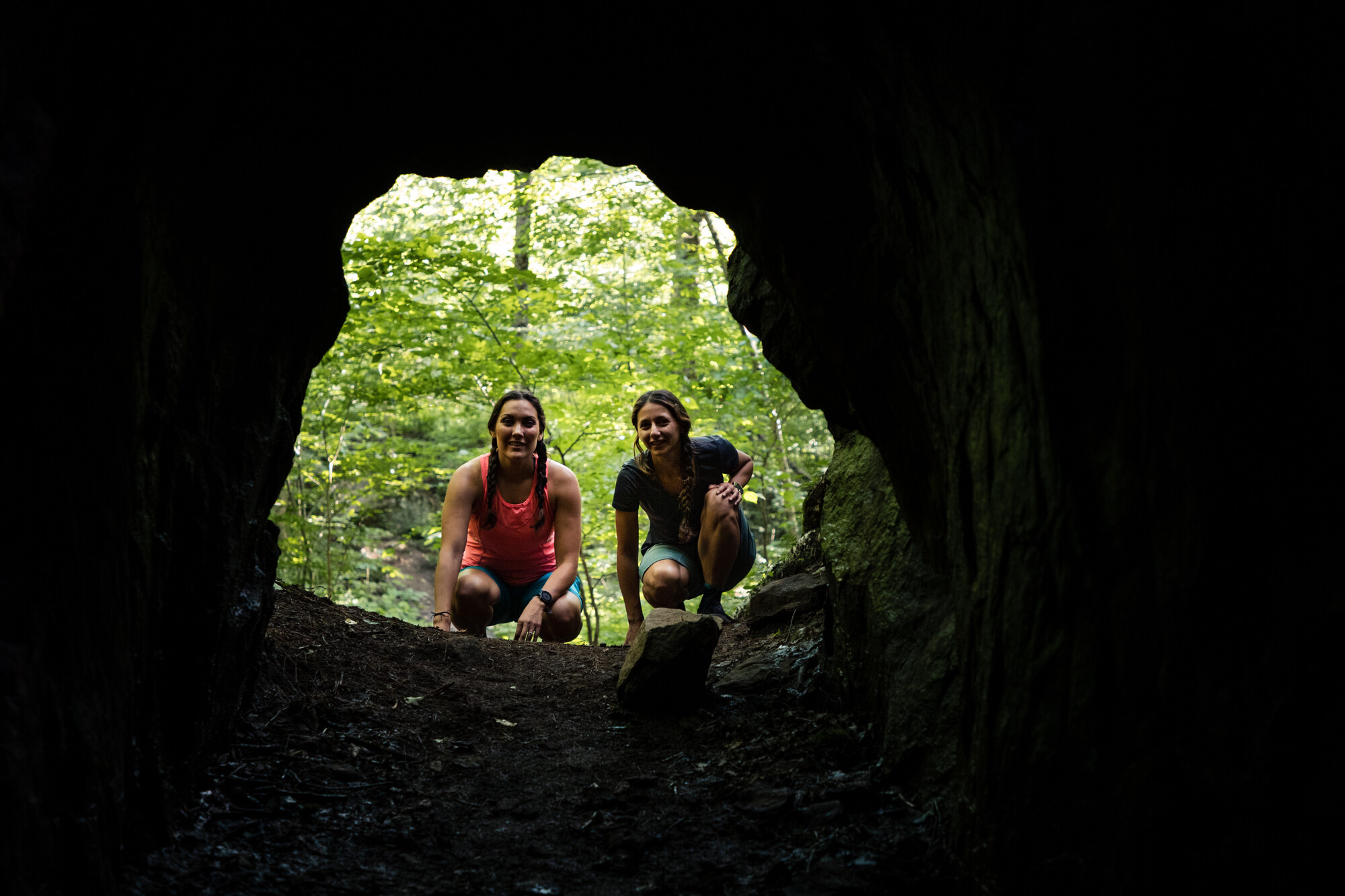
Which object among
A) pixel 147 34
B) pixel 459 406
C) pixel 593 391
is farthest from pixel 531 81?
pixel 459 406

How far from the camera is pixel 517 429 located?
6.11 metres

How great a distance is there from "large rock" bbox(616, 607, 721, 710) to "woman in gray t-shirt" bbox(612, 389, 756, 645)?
74.3 inches

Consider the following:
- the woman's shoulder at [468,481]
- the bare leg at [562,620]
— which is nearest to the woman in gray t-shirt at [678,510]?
the bare leg at [562,620]

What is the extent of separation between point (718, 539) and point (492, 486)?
1777 mm

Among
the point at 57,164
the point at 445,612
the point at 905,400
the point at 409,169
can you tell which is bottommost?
the point at 445,612

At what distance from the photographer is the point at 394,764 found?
328cm

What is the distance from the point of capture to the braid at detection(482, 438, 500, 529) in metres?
6.31

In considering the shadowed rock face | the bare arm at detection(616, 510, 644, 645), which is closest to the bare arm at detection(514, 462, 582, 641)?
the bare arm at detection(616, 510, 644, 645)

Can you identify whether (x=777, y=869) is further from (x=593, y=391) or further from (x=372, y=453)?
(x=372, y=453)

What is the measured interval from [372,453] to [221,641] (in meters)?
6.19

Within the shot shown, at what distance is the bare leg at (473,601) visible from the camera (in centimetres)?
625

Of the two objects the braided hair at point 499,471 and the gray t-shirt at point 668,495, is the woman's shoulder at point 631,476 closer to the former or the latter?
the gray t-shirt at point 668,495

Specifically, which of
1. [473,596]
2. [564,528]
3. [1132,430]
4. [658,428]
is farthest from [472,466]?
[1132,430]

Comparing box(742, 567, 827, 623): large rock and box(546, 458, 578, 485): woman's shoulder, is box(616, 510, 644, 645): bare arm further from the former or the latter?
box(742, 567, 827, 623): large rock
